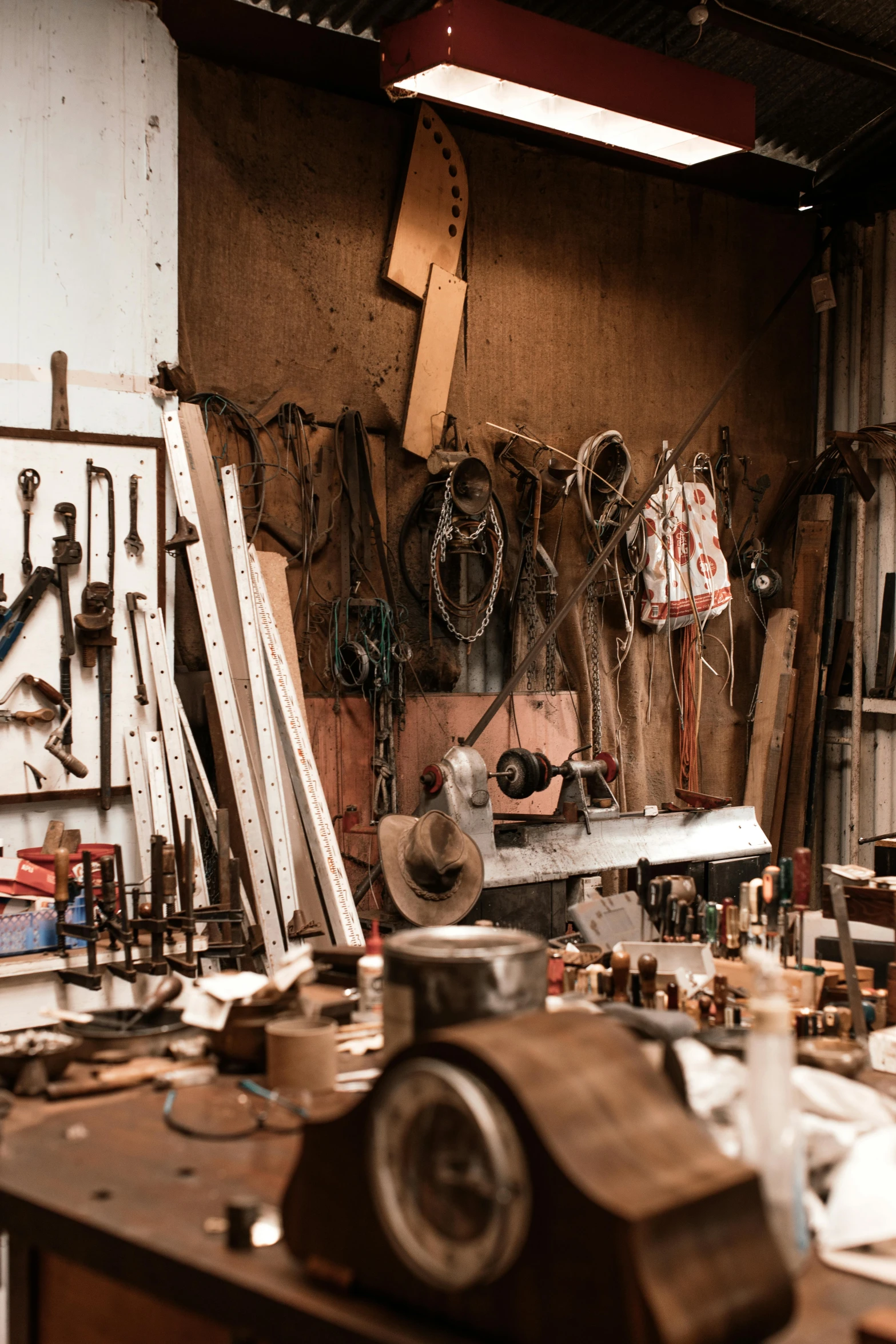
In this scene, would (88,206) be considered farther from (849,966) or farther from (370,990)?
(849,966)

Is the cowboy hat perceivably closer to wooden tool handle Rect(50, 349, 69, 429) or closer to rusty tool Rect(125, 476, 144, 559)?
rusty tool Rect(125, 476, 144, 559)

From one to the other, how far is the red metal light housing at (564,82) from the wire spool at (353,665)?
190 centimetres

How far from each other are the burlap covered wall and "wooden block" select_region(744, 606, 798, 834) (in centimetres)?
16

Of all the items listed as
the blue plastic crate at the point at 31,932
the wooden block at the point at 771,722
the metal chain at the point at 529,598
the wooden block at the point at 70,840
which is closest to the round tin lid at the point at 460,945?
the blue plastic crate at the point at 31,932

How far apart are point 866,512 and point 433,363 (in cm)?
239

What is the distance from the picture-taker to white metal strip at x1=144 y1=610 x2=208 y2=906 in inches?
155

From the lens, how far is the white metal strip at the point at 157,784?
3.91 meters

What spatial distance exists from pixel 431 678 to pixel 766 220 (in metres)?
3.13

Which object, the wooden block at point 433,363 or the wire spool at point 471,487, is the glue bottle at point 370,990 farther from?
the wooden block at point 433,363

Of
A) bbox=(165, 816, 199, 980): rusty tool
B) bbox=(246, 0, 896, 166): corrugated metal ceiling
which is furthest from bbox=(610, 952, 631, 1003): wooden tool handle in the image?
bbox=(246, 0, 896, 166): corrugated metal ceiling

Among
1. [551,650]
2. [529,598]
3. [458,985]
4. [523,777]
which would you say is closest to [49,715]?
[523,777]

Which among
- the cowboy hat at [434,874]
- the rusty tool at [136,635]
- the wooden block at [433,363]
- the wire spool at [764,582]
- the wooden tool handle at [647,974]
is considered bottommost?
the cowboy hat at [434,874]

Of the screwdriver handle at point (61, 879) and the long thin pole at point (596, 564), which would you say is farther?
the long thin pole at point (596, 564)

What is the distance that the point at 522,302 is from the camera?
5.61 metres
